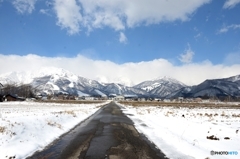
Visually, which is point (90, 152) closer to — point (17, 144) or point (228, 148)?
point (17, 144)

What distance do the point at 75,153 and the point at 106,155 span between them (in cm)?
136

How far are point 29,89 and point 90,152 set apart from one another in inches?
6548

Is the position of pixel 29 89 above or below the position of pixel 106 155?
above

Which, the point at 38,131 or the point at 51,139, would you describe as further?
the point at 38,131

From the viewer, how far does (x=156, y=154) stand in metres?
9.53

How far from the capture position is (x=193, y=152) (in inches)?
381


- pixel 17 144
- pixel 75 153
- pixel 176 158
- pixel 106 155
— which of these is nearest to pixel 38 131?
pixel 17 144

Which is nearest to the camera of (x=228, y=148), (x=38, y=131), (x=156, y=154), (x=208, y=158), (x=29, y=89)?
(x=208, y=158)

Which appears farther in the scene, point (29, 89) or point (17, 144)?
point (29, 89)

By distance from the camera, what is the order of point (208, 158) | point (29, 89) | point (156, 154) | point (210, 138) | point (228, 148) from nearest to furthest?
point (208, 158) → point (156, 154) → point (228, 148) → point (210, 138) → point (29, 89)

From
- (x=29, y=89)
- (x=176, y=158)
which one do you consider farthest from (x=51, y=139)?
(x=29, y=89)

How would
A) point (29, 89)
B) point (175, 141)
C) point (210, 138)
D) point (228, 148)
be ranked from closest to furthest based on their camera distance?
point (228, 148), point (175, 141), point (210, 138), point (29, 89)

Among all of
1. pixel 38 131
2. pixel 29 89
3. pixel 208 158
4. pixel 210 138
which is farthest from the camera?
pixel 29 89

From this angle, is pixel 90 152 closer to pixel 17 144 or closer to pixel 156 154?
pixel 156 154
